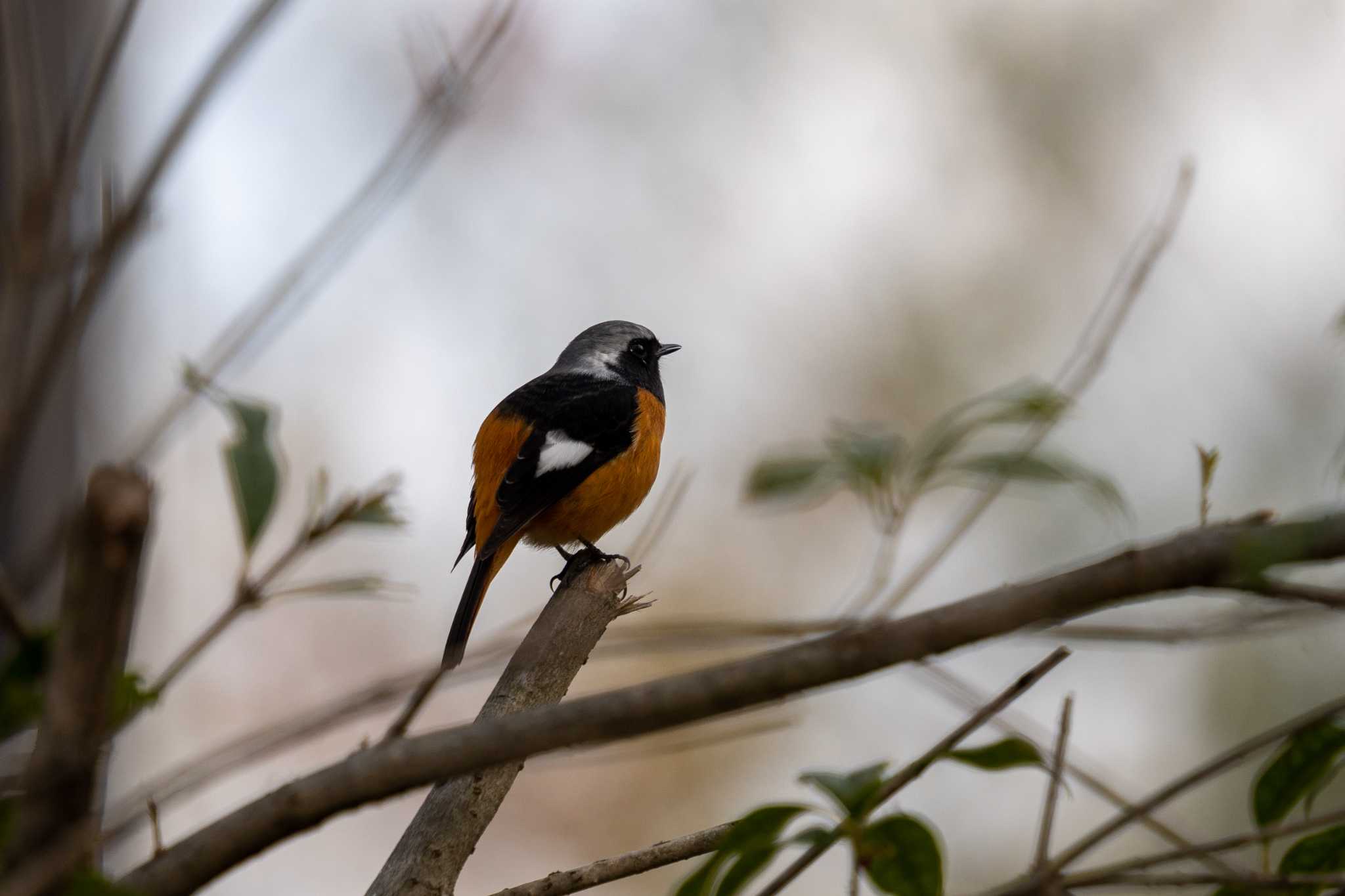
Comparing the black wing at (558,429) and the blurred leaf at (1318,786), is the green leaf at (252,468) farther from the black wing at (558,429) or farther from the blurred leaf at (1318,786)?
the black wing at (558,429)

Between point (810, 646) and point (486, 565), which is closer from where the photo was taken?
point (810, 646)

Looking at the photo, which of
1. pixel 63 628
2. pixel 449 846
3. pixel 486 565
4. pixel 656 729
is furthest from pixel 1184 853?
pixel 486 565

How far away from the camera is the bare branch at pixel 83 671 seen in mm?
837

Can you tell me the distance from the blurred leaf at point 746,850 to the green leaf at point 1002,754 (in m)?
0.15

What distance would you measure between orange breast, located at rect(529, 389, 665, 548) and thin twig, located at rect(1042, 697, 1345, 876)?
11.4 ft

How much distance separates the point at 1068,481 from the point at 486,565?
3.08m

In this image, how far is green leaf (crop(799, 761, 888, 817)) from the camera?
1.02 m

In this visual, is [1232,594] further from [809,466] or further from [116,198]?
[116,198]

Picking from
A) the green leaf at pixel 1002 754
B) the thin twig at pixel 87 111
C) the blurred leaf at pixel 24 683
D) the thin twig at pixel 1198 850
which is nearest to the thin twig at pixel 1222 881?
the thin twig at pixel 1198 850

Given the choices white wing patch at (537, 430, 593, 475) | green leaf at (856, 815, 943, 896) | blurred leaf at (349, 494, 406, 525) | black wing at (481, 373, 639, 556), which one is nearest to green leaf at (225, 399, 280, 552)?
blurred leaf at (349, 494, 406, 525)

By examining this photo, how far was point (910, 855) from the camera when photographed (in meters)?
1.06

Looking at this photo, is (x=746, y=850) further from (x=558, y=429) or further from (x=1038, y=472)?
(x=558, y=429)

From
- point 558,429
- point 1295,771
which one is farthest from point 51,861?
point 558,429

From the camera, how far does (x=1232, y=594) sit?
3.21 feet
